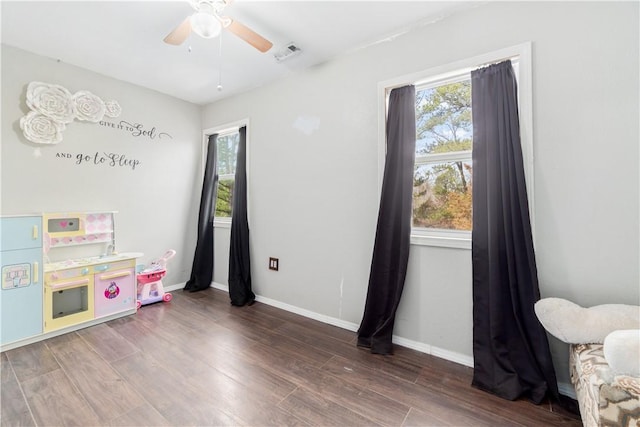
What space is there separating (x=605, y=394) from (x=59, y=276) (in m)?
3.63

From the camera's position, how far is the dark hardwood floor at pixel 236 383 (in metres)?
1.43

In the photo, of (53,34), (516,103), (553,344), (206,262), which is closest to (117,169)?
(53,34)

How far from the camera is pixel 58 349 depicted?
2066 millimetres

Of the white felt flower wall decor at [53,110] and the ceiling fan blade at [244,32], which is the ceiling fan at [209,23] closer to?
the ceiling fan blade at [244,32]

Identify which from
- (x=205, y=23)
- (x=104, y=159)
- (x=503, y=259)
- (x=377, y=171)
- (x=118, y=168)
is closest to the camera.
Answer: (x=205, y=23)

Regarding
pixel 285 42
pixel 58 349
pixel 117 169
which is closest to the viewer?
pixel 58 349

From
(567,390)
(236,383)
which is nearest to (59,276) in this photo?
(236,383)

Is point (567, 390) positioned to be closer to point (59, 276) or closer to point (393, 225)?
point (393, 225)

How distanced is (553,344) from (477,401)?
600 mm

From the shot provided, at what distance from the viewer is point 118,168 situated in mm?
3002

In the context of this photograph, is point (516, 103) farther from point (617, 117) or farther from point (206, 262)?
point (206, 262)

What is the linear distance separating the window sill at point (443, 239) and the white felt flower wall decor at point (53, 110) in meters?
3.42

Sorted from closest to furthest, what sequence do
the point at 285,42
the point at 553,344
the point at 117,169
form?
the point at 553,344, the point at 285,42, the point at 117,169

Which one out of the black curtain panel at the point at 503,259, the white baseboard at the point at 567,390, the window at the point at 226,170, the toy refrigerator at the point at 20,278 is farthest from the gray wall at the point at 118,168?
the white baseboard at the point at 567,390
